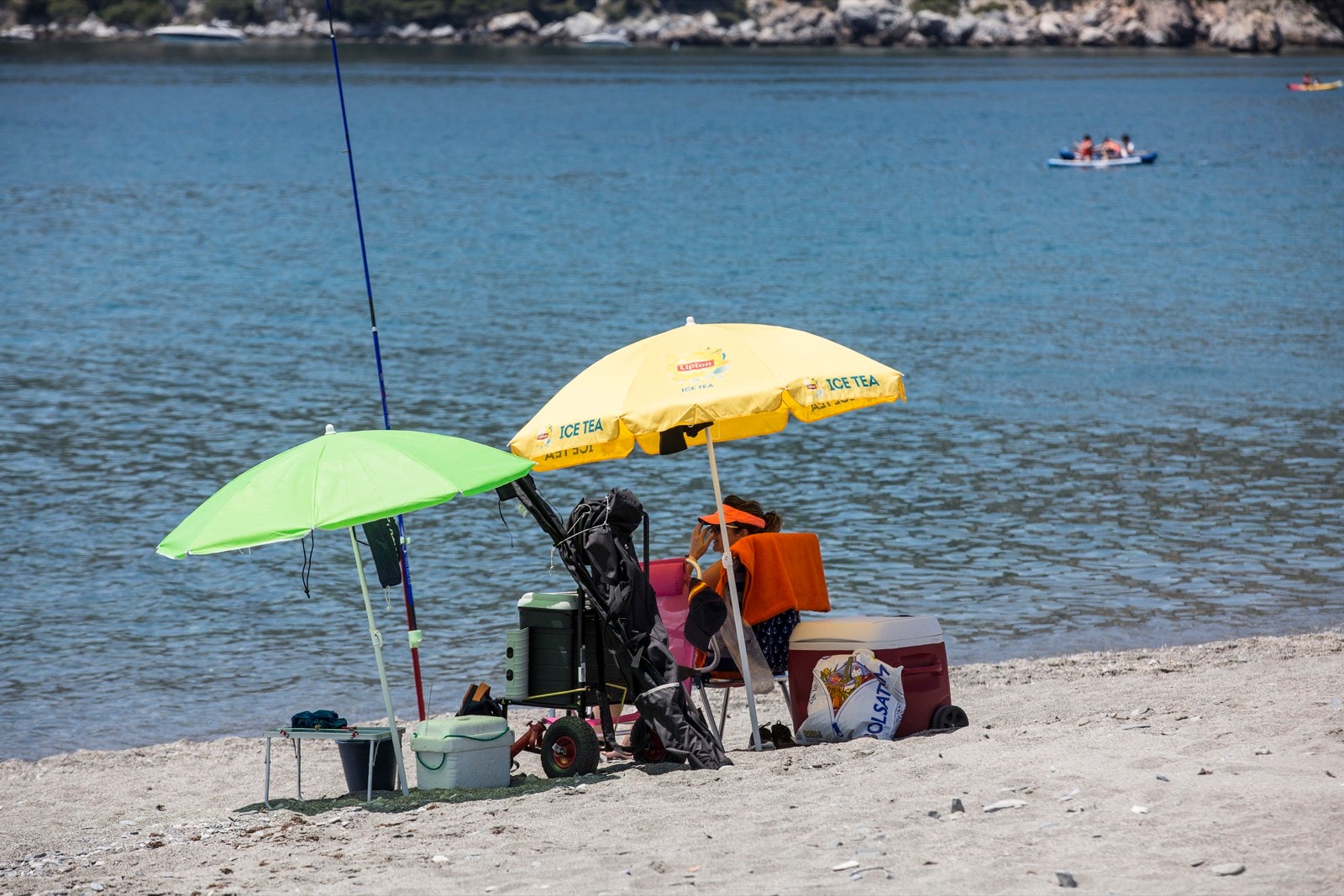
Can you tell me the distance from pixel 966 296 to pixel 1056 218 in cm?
1425

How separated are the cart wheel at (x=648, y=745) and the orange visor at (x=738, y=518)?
1239 mm

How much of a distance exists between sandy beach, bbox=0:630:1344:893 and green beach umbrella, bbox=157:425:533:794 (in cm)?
103

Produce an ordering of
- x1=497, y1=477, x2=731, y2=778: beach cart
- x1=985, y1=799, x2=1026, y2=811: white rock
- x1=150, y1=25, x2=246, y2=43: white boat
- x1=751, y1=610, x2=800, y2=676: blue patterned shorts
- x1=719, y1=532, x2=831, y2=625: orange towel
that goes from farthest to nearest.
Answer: x1=150, y1=25, x2=246, y2=43: white boat
x1=751, y1=610, x2=800, y2=676: blue patterned shorts
x1=719, y1=532, x2=831, y2=625: orange towel
x1=497, y1=477, x2=731, y2=778: beach cart
x1=985, y1=799, x2=1026, y2=811: white rock

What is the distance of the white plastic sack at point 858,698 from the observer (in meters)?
8.27

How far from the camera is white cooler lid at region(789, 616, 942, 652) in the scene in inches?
329

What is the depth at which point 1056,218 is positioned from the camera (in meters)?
43.5

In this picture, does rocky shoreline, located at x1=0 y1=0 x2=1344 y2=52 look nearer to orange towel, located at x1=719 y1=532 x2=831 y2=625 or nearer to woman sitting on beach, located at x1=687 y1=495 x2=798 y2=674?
woman sitting on beach, located at x1=687 y1=495 x2=798 y2=674

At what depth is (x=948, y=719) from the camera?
8.45 meters

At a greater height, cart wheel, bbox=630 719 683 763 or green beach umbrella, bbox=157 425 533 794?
green beach umbrella, bbox=157 425 533 794

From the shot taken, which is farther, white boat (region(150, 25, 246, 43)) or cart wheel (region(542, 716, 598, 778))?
white boat (region(150, 25, 246, 43))

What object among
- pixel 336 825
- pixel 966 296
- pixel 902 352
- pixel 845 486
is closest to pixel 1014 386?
pixel 902 352

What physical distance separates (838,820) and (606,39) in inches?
6998

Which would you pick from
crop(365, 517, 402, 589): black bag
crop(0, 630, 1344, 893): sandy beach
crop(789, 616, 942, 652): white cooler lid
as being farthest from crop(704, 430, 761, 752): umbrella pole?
crop(365, 517, 402, 589): black bag

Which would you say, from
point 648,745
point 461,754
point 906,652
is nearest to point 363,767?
point 461,754
